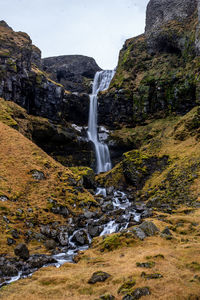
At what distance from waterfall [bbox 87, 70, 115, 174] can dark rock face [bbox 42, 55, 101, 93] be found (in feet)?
33.4

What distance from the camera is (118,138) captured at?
210 feet

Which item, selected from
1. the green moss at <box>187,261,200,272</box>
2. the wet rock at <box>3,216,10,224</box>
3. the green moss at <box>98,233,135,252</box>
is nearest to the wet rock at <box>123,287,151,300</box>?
the green moss at <box>187,261,200,272</box>

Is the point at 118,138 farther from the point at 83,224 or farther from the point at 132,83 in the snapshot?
the point at 83,224

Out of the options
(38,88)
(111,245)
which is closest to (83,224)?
(111,245)

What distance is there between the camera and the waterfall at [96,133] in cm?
5909

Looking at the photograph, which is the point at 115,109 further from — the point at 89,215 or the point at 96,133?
the point at 89,215

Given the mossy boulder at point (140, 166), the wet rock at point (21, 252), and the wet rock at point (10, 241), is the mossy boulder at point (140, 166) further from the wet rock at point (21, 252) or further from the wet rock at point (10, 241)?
the wet rock at point (21, 252)

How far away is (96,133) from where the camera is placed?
6925cm

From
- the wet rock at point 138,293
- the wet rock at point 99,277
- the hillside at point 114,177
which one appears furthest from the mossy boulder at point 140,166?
the wet rock at point 138,293

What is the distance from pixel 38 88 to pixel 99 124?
73.4ft

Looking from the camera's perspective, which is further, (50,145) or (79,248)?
(50,145)

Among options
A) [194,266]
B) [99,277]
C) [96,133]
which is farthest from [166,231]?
[96,133]

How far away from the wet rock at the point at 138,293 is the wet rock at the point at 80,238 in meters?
11.8

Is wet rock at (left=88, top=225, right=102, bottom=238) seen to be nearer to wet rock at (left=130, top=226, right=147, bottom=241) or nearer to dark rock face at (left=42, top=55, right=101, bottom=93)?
wet rock at (left=130, top=226, right=147, bottom=241)
